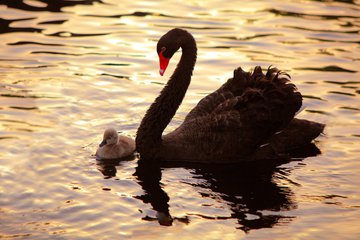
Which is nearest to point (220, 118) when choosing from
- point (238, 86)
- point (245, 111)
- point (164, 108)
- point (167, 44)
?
point (245, 111)

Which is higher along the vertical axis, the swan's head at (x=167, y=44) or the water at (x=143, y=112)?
the swan's head at (x=167, y=44)

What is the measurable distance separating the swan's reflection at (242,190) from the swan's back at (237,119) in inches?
7.4

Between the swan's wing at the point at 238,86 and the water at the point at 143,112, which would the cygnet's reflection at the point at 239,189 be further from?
the swan's wing at the point at 238,86

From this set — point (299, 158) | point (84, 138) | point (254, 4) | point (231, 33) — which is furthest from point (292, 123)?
point (254, 4)

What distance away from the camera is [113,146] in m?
9.05

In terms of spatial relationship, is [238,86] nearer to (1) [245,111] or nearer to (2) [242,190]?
(1) [245,111]

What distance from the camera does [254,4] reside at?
15.2m

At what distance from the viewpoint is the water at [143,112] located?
753 centimetres

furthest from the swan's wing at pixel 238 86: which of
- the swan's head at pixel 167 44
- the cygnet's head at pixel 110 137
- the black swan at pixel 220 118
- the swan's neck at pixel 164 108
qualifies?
the cygnet's head at pixel 110 137

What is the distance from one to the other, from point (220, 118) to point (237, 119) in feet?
0.60

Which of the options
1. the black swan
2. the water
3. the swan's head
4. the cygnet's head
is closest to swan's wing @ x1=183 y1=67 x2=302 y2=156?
the black swan

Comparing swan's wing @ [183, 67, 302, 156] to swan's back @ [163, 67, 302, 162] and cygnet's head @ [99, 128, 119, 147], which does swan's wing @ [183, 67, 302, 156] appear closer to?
swan's back @ [163, 67, 302, 162]

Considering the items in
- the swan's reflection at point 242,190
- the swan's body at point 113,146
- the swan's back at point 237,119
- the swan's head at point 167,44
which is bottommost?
the swan's reflection at point 242,190

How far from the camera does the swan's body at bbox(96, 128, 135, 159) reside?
9.02 meters
